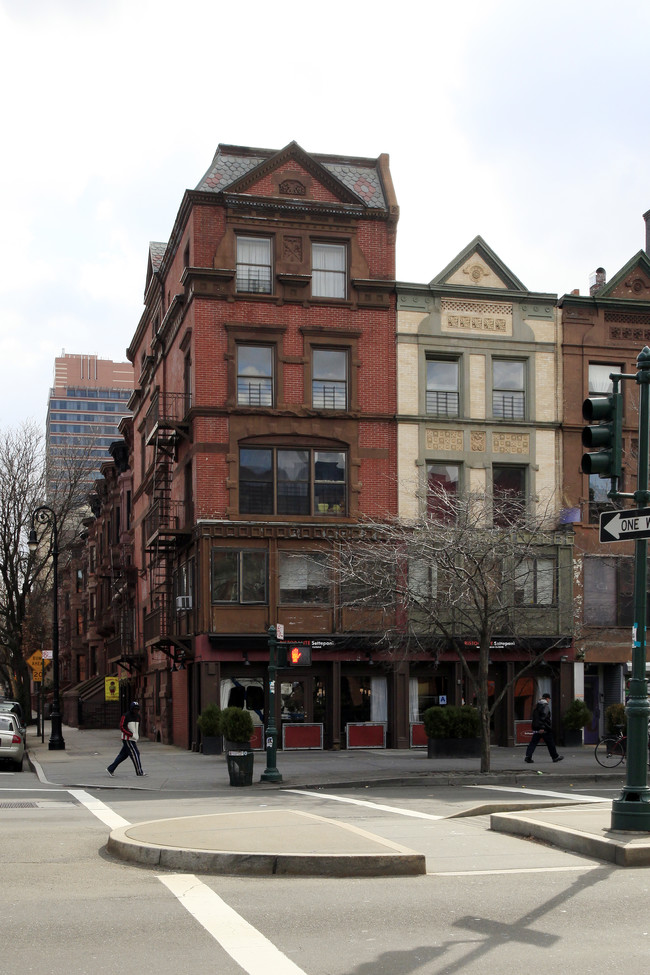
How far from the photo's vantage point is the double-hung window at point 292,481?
33.0m

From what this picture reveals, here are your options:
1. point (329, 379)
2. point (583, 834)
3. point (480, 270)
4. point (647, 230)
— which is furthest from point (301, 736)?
point (647, 230)

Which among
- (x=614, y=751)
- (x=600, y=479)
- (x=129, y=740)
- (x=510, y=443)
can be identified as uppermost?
(x=510, y=443)

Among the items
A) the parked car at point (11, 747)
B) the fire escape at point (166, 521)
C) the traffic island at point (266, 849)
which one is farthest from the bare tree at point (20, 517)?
the traffic island at point (266, 849)

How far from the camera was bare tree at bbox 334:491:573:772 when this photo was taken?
969 inches

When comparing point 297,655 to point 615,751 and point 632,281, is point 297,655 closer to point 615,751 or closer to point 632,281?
point 615,751

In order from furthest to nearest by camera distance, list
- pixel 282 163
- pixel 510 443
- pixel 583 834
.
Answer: pixel 510 443
pixel 282 163
pixel 583 834

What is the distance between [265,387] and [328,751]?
1050 cm

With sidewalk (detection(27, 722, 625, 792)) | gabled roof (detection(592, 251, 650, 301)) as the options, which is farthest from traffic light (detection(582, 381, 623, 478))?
gabled roof (detection(592, 251, 650, 301))

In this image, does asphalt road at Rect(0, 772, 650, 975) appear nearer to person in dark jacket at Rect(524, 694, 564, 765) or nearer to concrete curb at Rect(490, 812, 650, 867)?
concrete curb at Rect(490, 812, 650, 867)

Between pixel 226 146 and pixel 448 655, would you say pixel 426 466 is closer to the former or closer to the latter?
pixel 448 655

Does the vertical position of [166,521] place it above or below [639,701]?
above

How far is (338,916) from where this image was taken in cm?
859

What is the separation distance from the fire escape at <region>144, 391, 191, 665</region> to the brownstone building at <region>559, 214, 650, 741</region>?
38.7 ft

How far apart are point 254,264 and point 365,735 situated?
14045mm
